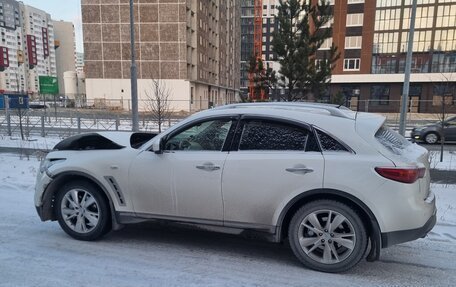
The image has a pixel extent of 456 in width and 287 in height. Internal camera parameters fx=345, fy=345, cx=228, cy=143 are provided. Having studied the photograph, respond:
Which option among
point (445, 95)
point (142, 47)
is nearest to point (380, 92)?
point (142, 47)

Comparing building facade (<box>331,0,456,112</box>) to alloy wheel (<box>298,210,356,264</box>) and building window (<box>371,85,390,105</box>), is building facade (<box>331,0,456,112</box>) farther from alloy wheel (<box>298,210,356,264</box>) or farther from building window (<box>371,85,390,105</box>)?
alloy wheel (<box>298,210,356,264</box>)

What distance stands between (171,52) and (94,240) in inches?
1674

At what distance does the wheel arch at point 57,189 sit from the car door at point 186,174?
1.22ft

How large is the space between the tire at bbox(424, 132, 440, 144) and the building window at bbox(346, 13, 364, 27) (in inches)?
1589

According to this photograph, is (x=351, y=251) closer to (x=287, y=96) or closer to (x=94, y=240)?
(x=94, y=240)

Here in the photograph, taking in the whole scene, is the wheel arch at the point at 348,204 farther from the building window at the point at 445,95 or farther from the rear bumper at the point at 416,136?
the rear bumper at the point at 416,136

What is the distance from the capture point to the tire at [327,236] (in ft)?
11.1

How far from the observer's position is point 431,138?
1650cm

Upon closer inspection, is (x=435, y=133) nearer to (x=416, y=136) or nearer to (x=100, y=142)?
(x=416, y=136)

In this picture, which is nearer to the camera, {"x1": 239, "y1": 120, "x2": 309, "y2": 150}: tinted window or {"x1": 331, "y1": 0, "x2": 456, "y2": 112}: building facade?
{"x1": 239, "y1": 120, "x2": 309, "y2": 150}: tinted window

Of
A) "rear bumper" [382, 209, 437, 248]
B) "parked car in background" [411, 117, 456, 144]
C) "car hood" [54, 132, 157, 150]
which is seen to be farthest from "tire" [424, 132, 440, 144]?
"car hood" [54, 132, 157, 150]

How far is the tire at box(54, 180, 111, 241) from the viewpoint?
4.20m

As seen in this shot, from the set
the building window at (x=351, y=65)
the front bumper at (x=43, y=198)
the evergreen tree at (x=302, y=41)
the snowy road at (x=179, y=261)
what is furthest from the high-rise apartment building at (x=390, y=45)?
the front bumper at (x=43, y=198)

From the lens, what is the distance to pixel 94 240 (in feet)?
14.0
